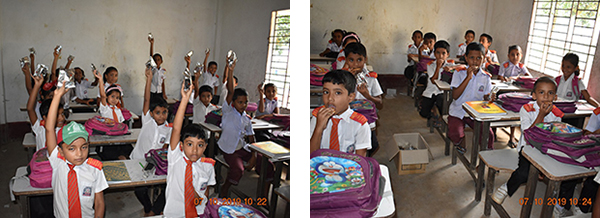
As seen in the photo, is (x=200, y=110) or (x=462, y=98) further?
(x=200, y=110)

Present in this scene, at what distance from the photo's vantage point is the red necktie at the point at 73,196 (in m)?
2.44

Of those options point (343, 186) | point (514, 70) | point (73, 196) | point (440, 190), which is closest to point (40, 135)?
point (73, 196)

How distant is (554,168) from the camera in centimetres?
249

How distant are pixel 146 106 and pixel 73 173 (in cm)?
124

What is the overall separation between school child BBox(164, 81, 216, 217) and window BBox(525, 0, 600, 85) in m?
4.79

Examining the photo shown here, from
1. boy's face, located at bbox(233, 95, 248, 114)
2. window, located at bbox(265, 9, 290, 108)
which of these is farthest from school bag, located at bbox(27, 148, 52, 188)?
window, located at bbox(265, 9, 290, 108)

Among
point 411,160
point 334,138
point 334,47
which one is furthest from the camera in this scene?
point 334,47

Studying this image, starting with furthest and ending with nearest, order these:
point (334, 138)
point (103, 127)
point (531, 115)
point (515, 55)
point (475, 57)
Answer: point (515, 55)
point (475, 57)
point (103, 127)
point (531, 115)
point (334, 138)

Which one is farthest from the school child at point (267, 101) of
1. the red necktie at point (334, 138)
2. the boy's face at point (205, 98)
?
the red necktie at point (334, 138)

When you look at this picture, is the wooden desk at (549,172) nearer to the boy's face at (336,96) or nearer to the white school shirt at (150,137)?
the boy's face at (336,96)

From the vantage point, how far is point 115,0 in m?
5.45

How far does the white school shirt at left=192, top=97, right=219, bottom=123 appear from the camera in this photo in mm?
4469

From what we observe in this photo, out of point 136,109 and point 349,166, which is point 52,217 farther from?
point 136,109

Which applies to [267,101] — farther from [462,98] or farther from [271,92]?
[462,98]
